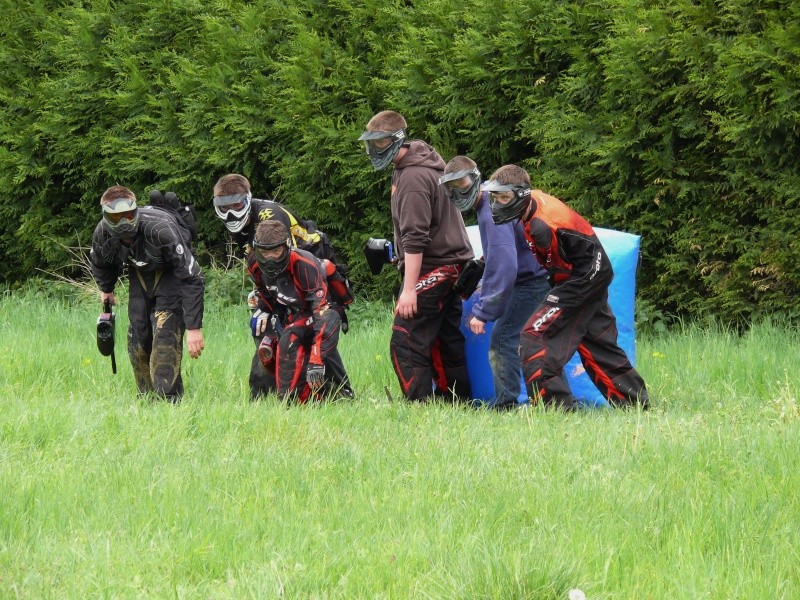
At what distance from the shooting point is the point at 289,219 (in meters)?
8.48

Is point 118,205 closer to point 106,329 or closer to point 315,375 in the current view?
point 106,329

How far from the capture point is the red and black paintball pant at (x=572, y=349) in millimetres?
7488

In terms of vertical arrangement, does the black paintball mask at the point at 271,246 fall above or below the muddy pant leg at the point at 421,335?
above

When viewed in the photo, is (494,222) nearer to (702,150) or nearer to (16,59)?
(702,150)

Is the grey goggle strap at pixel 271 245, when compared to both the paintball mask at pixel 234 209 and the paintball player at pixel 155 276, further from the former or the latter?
the paintball player at pixel 155 276

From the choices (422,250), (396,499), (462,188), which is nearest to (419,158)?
(462,188)

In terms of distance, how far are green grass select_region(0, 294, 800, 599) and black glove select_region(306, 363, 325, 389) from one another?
0.67 feet

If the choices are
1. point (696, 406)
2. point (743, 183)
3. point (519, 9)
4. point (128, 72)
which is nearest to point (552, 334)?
point (696, 406)

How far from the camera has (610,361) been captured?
773 cm

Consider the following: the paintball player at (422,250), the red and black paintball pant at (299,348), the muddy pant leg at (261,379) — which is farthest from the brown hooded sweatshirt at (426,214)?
the muddy pant leg at (261,379)

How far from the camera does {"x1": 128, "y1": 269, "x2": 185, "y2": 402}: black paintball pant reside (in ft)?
27.1

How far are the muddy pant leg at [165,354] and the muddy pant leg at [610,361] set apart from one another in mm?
2830

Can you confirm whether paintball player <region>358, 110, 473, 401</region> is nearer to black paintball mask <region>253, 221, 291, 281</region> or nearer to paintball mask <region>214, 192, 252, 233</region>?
black paintball mask <region>253, 221, 291, 281</region>

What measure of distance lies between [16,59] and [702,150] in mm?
9692
